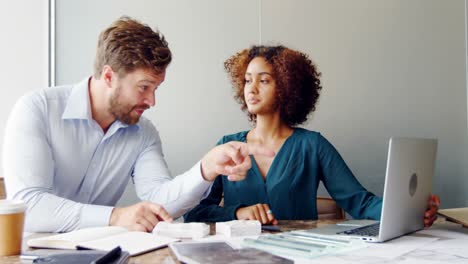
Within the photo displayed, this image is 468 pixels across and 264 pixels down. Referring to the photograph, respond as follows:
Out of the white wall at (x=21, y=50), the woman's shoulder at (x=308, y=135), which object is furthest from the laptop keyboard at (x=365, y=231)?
the white wall at (x=21, y=50)

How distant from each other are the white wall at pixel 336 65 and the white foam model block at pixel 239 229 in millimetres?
1146

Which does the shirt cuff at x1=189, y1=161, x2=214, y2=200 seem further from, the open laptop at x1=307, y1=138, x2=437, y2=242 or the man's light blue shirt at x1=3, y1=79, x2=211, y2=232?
the open laptop at x1=307, y1=138, x2=437, y2=242

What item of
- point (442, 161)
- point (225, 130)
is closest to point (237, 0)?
point (225, 130)

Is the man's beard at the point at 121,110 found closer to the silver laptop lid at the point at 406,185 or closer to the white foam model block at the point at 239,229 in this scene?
the white foam model block at the point at 239,229

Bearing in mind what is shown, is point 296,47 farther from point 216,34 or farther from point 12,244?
point 12,244

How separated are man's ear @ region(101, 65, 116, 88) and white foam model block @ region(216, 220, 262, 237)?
2.63 feet

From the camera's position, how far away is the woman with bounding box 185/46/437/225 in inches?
71.4

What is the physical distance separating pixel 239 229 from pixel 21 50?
1.60m

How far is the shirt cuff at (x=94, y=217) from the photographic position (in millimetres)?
1290

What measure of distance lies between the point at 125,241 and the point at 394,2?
2010 mm

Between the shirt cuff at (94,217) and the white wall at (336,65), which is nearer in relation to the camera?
the shirt cuff at (94,217)

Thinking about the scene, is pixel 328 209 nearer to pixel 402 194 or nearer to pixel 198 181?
pixel 198 181

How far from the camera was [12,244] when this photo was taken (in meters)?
0.95

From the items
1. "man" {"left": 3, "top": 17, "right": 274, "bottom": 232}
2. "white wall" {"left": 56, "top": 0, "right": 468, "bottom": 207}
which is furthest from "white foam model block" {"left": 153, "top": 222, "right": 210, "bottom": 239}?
"white wall" {"left": 56, "top": 0, "right": 468, "bottom": 207}
